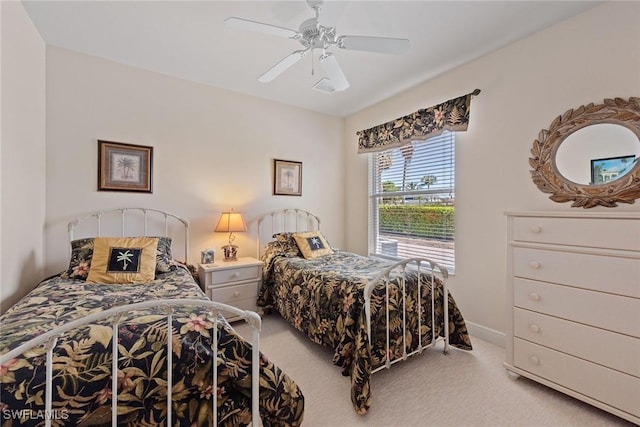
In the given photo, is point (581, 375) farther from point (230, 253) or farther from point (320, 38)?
point (230, 253)

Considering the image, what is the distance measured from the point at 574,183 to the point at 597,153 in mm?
232

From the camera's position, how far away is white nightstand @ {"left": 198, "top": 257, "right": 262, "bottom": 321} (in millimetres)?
2725

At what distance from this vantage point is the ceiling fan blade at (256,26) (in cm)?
154

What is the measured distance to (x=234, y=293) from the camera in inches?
112

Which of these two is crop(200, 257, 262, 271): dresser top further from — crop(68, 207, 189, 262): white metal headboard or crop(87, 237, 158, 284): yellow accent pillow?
crop(87, 237, 158, 284): yellow accent pillow

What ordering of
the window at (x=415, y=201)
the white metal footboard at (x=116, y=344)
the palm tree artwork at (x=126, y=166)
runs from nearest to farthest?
the white metal footboard at (x=116, y=344)
the palm tree artwork at (x=126, y=166)
the window at (x=415, y=201)

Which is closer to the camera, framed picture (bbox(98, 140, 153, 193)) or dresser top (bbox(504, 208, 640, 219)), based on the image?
dresser top (bbox(504, 208, 640, 219))

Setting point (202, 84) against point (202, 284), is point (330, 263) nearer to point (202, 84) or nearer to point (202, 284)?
point (202, 284)

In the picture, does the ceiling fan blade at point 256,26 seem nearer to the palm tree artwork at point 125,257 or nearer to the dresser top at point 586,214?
the palm tree artwork at point 125,257

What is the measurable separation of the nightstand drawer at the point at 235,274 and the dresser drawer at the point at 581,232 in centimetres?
236

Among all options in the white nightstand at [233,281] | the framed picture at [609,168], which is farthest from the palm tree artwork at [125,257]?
the framed picture at [609,168]

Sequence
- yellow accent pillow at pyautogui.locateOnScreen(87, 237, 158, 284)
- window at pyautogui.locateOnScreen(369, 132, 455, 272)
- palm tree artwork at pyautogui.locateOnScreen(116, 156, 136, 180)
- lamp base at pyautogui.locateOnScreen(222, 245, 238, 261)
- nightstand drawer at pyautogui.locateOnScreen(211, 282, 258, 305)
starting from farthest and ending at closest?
A: 1. lamp base at pyautogui.locateOnScreen(222, 245, 238, 261)
2. window at pyautogui.locateOnScreen(369, 132, 455, 272)
3. nightstand drawer at pyautogui.locateOnScreen(211, 282, 258, 305)
4. palm tree artwork at pyautogui.locateOnScreen(116, 156, 136, 180)
5. yellow accent pillow at pyautogui.locateOnScreen(87, 237, 158, 284)

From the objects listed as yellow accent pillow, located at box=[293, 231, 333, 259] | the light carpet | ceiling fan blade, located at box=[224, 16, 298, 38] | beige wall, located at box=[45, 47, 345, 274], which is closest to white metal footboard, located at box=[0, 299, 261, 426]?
the light carpet

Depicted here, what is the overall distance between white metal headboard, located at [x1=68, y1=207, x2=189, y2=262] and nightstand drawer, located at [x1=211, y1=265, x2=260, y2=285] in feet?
1.53
